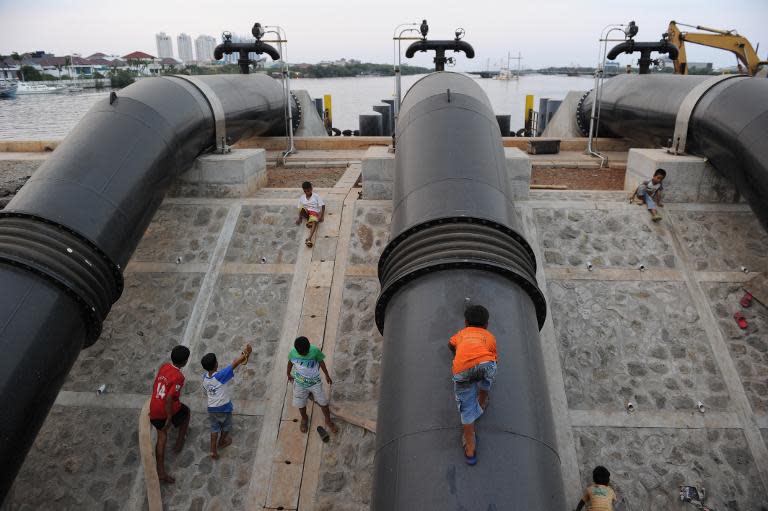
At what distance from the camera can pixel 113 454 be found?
576 cm

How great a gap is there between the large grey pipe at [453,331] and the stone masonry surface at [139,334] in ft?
10.9

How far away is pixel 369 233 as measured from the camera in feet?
25.8

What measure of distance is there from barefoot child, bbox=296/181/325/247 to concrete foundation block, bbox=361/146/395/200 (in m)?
0.84

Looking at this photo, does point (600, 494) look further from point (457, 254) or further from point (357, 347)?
point (357, 347)

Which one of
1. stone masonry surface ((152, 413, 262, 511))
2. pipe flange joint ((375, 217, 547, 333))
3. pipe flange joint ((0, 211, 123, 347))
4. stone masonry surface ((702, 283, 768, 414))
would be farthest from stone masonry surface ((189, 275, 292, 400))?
stone masonry surface ((702, 283, 768, 414))

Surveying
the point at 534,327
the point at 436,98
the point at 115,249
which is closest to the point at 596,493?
the point at 534,327

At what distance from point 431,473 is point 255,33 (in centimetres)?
1196

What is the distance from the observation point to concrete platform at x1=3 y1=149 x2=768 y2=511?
18.1ft

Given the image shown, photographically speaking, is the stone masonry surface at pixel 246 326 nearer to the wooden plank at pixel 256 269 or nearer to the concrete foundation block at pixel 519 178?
the wooden plank at pixel 256 269

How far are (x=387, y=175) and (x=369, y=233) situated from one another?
1.05 metres

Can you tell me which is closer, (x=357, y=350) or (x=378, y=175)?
(x=357, y=350)

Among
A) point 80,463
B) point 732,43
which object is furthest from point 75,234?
point 732,43

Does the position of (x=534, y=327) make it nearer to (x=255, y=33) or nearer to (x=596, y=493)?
(x=596, y=493)

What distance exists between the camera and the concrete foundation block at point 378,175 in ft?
27.1
